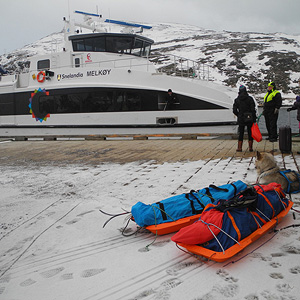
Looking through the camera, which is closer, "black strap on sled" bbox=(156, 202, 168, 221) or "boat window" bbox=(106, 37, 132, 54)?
"black strap on sled" bbox=(156, 202, 168, 221)

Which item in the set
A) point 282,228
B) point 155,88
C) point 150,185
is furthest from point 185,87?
point 282,228

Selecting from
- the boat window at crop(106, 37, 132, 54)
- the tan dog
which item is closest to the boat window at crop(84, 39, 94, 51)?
the boat window at crop(106, 37, 132, 54)

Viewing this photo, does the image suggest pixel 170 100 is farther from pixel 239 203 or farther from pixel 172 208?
pixel 239 203

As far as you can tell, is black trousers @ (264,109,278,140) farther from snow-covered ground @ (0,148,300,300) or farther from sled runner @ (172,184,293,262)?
sled runner @ (172,184,293,262)

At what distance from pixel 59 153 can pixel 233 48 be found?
69871mm

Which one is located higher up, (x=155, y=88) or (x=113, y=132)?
(x=155, y=88)

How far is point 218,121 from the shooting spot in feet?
28.9

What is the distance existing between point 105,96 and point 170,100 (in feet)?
7.64

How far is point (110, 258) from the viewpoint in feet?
7.04

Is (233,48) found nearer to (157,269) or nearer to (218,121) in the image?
(218,121)

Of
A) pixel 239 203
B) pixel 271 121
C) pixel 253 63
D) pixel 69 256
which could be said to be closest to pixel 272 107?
pixel 271 121

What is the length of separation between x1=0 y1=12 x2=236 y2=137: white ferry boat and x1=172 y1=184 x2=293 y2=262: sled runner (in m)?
6.59

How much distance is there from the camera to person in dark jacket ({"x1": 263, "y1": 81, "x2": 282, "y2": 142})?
6.91 metres

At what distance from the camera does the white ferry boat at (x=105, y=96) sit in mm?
8938
